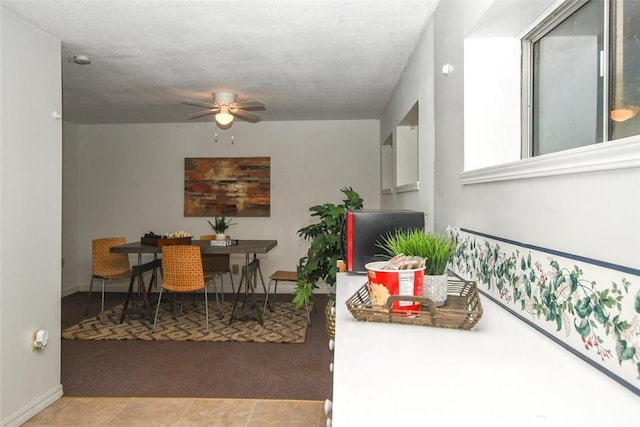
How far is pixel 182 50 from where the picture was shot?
3037mm

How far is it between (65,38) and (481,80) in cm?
262

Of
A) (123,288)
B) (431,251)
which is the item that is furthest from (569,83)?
(123,288)

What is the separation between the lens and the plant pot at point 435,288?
1.25 meters

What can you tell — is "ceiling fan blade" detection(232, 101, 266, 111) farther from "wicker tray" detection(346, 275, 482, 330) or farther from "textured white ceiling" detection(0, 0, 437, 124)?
"wicker tray" detection(346, 275, 482, 330)

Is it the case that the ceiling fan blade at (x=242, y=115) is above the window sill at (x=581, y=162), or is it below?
above

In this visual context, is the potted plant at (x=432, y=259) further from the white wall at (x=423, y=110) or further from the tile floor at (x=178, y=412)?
the tile floor at (x=178, y=412)

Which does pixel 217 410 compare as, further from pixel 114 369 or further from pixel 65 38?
pixel 65 38

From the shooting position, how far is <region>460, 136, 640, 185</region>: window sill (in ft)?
2.54

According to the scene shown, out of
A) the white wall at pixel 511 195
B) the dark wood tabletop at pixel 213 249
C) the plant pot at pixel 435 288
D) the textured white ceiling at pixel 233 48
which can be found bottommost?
the dark wood tabletop at pixel 213 249

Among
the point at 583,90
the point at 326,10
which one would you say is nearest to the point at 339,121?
the point at 326,10

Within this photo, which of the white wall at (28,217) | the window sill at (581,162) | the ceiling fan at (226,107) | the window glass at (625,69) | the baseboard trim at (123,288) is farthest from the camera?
the baseboard trim at (123,288)

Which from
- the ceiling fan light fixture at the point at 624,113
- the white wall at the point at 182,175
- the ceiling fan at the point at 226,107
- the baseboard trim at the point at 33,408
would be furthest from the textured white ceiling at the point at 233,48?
the baseboard trim at the point at 33,408

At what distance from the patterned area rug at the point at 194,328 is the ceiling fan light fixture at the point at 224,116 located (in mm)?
1955

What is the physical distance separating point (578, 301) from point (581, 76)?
71cm
